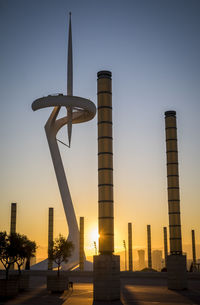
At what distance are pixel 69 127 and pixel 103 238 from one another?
33.4 meters

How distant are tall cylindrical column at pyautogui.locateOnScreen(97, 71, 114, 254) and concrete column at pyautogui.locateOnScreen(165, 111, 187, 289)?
8209mm

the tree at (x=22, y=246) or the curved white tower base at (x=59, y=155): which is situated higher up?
the curved white tower base at (x=59, y=155)

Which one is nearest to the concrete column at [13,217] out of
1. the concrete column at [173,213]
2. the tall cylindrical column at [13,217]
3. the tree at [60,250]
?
the tall cylindrical column at [13,217]

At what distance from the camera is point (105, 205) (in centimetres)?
2994

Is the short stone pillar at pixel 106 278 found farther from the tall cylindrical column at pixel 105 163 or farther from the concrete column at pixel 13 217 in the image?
the concrete column at pixel 13 217

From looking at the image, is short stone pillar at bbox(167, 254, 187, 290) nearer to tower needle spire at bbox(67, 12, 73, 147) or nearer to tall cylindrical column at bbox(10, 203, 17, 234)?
tower needle spire at bbox(67, 12, 73, 147)

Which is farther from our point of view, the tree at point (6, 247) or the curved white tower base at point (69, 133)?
the curved white tower base at point (69, 133)

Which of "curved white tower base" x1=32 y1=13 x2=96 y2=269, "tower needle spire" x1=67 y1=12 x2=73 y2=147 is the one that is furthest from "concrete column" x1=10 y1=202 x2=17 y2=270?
"tower needle spire" x1=67 y1=12 x2=73 y2=147

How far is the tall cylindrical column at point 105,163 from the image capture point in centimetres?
2956

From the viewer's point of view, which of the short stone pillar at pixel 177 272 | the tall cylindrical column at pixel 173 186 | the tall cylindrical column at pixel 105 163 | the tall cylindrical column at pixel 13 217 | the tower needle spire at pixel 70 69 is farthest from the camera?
the tower needle spire at pixel 70 69

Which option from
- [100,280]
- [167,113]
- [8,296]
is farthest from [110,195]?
[167,113]

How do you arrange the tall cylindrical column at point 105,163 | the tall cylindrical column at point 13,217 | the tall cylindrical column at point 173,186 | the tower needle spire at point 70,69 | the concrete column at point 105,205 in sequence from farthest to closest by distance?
the tower needle spire at point 70,69 < the tall cylindrical column at point 13,217 < the tall cylindrical column at point 173,186 < the tall cylindrical column at point 105,163 < the concrete column at point 105,205

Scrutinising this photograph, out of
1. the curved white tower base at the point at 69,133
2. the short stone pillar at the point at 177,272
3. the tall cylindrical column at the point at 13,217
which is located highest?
the curved white tower base at the point at 69,133

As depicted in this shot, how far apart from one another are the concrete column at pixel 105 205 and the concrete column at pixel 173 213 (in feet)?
25.5
